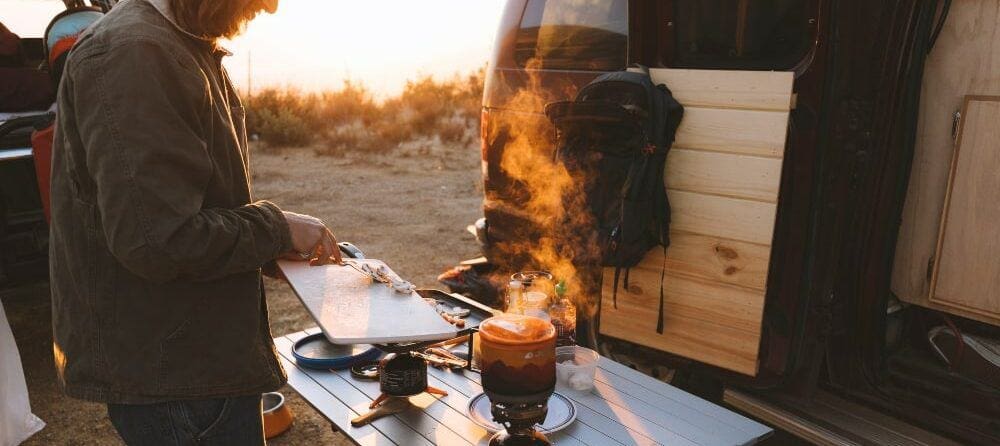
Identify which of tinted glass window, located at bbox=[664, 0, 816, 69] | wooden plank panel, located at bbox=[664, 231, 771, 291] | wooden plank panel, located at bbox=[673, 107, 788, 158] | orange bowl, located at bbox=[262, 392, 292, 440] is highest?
tinted glass window, located at bbox=[664, 0, 816, 69]

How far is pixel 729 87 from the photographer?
304 centimetres

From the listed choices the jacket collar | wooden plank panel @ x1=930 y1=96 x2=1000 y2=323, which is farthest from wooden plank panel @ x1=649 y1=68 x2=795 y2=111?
the jacket collar

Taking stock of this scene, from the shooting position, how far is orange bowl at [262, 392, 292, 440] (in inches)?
143

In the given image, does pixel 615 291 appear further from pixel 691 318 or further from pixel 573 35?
pixel 573 35

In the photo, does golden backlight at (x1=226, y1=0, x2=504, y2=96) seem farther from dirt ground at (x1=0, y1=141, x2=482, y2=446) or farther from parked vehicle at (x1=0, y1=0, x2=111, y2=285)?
parked vehicle at (x1=0, y1=0, x2=111, y2=285)

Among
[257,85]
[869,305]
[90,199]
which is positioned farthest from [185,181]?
[257,85]

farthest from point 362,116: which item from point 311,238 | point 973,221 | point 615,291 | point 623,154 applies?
point 311,238

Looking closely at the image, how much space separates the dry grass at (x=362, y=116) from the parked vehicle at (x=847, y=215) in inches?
405

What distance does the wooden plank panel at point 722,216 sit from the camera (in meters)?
3.01

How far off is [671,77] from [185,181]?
2.35 metres

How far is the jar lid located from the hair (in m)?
0.97

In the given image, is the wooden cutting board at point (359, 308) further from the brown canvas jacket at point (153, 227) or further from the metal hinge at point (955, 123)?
the metal hinge at point (955, 123)

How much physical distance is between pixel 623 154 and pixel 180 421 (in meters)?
2.16

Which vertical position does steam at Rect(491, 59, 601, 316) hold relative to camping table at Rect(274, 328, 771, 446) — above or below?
above
